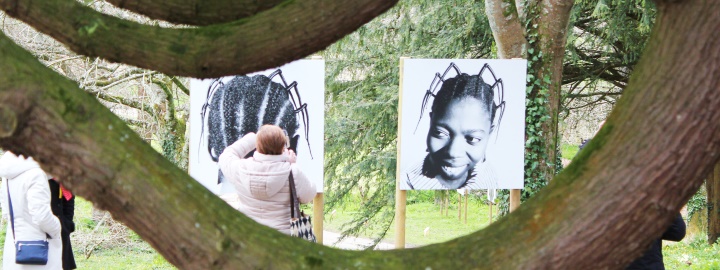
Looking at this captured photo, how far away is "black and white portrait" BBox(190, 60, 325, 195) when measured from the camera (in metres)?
7.19

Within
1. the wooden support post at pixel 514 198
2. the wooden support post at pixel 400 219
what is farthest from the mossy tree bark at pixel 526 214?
the wooden support post at pixel 514 198

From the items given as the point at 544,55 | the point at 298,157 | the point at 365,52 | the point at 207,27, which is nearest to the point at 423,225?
the point at 365,52

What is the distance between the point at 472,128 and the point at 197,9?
576 centimetres

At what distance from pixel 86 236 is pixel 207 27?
42.6ft

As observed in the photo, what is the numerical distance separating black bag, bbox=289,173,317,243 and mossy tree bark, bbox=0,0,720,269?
9.65 feet

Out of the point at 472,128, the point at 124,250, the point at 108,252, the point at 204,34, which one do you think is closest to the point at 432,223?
the point at 124,250

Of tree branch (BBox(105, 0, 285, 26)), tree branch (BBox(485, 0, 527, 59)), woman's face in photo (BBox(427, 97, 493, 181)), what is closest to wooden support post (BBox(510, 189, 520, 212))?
woman's face in photo (BBox(427, 97, 493, 181))

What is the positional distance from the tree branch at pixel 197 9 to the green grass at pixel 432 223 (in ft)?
59.0

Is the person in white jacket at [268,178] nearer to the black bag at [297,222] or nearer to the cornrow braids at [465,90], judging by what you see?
the black bag at [297,222]

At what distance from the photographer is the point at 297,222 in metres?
5.18

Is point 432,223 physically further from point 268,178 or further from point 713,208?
point 268,178

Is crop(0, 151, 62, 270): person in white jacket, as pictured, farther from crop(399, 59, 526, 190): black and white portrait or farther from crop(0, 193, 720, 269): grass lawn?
crop(0, 193, 720, 269): grass lawn

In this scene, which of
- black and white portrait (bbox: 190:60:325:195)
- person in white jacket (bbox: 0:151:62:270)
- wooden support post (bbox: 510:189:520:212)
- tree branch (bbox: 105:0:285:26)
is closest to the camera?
tree branch (bbox: 105:0:285:26)

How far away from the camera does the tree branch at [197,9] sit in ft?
8.48
